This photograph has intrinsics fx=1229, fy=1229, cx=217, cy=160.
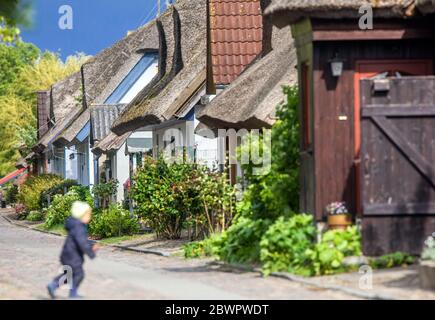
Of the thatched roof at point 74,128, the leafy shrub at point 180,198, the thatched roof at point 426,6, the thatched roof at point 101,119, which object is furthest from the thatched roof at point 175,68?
the thatched roof at point 426,6

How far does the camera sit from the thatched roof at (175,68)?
3394 cm

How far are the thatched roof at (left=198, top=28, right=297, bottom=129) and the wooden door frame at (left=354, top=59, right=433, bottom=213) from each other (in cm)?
528

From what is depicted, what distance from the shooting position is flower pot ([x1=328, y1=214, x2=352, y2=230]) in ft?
59.8

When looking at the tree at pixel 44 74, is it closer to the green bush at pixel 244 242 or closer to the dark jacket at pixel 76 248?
the green bush at pixel 244 242

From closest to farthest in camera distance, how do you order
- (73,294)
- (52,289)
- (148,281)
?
(73,294), (52,289), (148,281)

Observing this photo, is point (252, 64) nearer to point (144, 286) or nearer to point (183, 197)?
point (183, 197)

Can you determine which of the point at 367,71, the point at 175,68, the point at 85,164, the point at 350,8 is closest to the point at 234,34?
the point at 175,68

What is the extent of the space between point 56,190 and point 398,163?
3806 centimetres

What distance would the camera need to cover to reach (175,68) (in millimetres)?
36594

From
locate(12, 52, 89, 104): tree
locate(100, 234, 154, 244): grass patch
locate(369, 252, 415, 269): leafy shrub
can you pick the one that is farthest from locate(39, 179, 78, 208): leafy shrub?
locate(12, 52, 89, 104): tree

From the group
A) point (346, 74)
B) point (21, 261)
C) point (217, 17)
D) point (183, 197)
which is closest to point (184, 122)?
point (217, 17)

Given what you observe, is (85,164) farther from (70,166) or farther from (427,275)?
(427,275)

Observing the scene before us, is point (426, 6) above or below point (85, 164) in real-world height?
above

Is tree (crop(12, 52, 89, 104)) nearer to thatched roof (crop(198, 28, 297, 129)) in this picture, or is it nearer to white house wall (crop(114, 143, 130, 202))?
white house wall (crop(114, 143, 130, 202))
